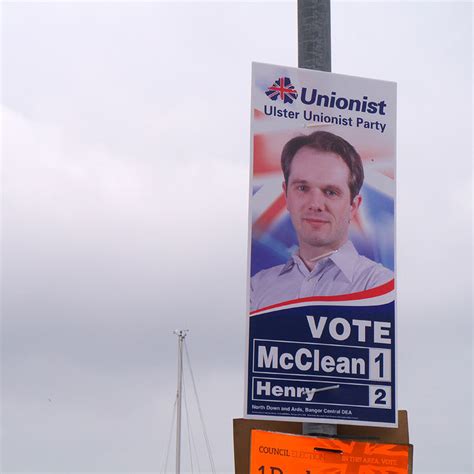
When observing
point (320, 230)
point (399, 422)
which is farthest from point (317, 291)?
point (399, 422)

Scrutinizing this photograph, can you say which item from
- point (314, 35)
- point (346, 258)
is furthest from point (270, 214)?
point (314, 35)

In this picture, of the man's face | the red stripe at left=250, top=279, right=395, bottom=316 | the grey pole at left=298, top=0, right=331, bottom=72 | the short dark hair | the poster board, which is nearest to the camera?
the poster board

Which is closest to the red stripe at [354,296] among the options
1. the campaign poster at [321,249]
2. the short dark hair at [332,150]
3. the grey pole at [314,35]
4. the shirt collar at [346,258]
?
the campaign poster at [321,249]

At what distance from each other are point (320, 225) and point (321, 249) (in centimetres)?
29

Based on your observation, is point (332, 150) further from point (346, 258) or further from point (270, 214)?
point (346, 258)

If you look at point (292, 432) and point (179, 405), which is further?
point (179, 405)

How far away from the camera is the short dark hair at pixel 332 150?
50.0ft

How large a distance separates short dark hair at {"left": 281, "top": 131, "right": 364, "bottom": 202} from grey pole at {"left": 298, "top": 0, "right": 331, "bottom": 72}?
0.87m

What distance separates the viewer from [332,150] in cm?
1545

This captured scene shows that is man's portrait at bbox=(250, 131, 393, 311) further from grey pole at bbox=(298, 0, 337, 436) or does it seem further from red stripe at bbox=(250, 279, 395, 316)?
grey pole at bbox=(298, 0, 337, 436)

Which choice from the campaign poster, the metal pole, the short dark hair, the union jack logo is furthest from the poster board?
the metal pole

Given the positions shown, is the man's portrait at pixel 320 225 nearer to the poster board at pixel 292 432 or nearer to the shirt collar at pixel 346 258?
the shirt collar at pixel 346 258

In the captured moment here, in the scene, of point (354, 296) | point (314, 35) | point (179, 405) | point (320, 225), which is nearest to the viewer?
point (354, 296)

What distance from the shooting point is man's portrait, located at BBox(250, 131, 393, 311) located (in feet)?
48.9
